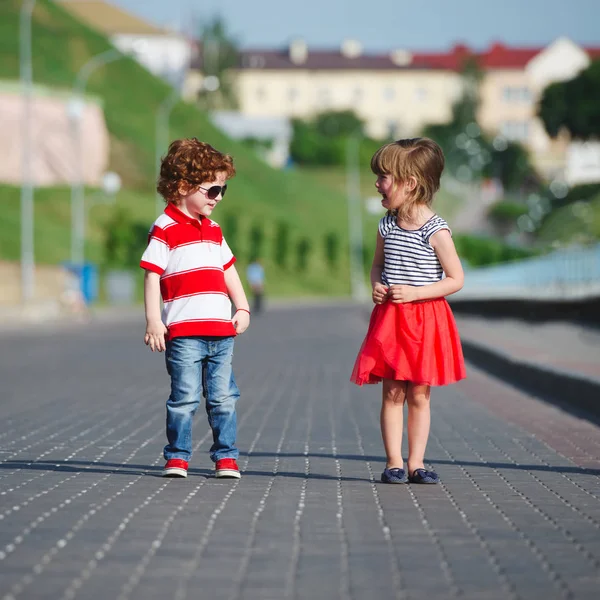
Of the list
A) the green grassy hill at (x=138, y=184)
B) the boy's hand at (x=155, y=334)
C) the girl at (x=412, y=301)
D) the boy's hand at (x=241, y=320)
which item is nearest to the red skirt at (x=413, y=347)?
the girl at (x=412, y=301)

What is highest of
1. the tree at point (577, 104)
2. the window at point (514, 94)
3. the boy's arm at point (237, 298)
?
the window at point (514, 94)

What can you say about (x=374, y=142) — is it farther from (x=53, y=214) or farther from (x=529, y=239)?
(x=53, y=214)

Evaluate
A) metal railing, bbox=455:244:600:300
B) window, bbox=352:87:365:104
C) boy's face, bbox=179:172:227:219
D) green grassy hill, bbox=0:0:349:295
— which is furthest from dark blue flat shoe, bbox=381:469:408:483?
window, bbox=352:87:365:104

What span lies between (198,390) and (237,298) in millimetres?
514

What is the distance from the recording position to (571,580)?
491 cm

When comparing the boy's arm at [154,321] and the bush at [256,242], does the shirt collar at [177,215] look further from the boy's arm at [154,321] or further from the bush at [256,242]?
the bush at [256,242]

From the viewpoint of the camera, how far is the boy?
7.50 meters

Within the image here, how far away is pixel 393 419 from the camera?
7477 mm

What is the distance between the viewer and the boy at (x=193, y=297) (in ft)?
24.6

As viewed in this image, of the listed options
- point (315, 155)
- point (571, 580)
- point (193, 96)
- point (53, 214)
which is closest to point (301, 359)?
point (571, 580)

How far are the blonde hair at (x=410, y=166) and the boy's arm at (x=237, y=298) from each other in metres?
0.90

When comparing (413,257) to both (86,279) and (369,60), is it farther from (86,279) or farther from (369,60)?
(369,60)

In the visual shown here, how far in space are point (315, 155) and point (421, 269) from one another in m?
128

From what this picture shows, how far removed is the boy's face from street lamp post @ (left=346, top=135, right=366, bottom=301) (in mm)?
69119
